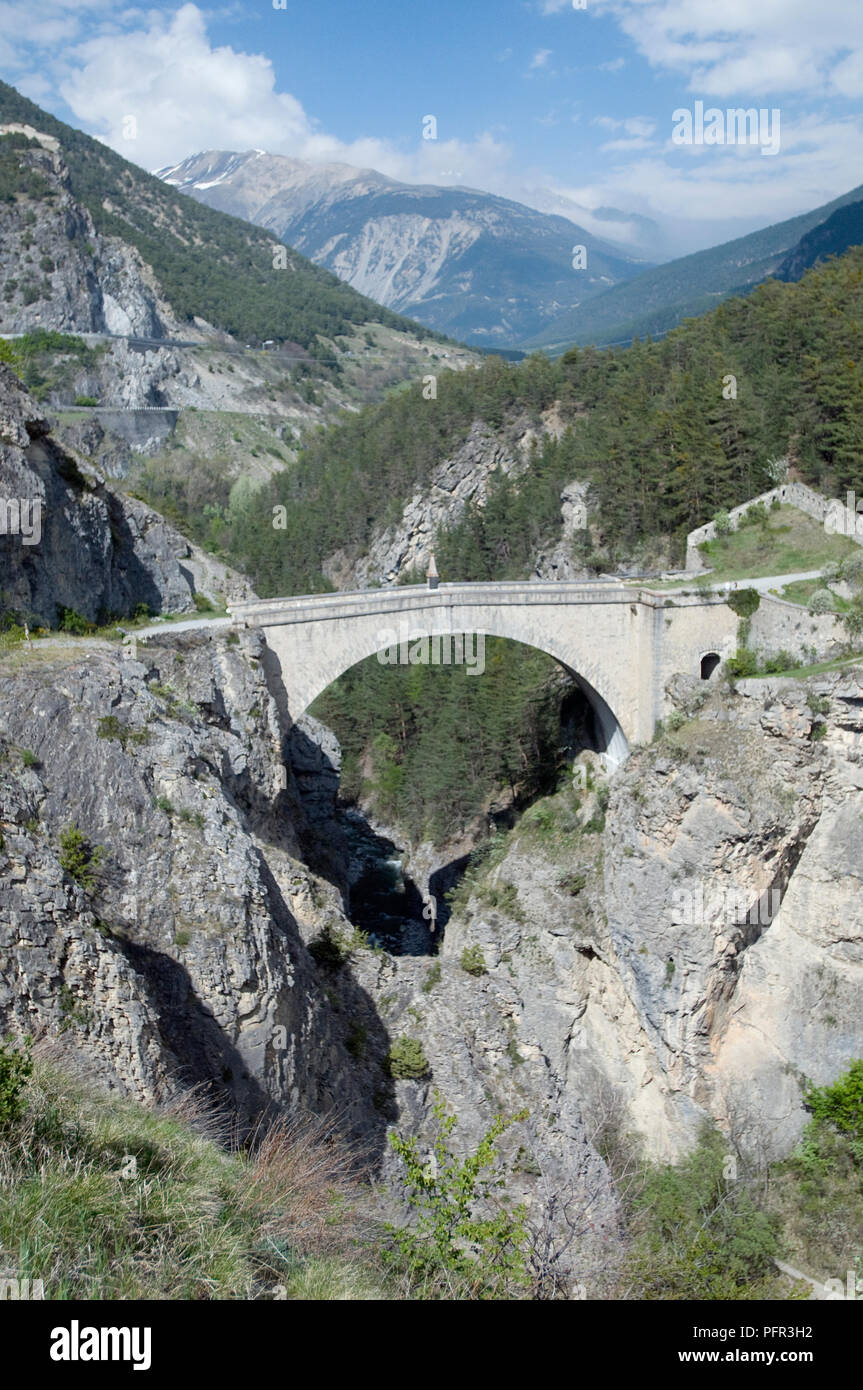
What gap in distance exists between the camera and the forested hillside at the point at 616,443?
3591 centimetres

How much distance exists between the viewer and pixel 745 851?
2536 centimetres

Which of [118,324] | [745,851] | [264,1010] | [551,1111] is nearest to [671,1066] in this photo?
[551,1111]

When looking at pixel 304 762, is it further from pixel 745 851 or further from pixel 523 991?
pixel 745 851

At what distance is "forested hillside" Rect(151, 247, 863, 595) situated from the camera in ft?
118

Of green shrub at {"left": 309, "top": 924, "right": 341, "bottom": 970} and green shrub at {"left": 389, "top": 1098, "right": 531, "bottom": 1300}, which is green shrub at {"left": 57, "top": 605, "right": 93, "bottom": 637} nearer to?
green shrub at {"left": 309, "top": 924, "right": 341, "bottom": 970}

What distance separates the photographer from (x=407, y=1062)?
23.3m

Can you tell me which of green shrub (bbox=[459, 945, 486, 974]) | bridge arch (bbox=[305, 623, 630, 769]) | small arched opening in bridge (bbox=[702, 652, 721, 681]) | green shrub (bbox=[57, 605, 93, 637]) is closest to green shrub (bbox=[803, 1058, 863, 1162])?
green shrub (bbox=[459, 945, 486, 974])

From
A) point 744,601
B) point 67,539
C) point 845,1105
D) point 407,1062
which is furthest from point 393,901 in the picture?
point 67,539

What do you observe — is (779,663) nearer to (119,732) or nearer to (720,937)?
(720,937)

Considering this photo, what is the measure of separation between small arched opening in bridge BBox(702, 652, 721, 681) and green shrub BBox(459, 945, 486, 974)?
11173mm

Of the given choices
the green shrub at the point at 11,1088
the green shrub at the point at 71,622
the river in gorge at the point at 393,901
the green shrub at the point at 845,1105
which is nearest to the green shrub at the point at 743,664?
the green shrub at the point at 845,1105

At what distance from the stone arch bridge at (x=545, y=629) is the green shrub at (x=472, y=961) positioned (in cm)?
835

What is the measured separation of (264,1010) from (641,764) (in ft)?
49.0

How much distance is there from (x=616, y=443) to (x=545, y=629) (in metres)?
19.6
